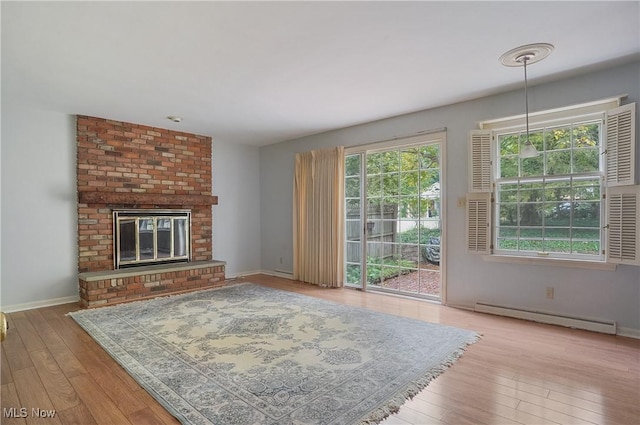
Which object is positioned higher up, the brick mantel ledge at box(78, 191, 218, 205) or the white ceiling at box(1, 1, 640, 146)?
the white ceiling at box(1, 1, 640, 146)

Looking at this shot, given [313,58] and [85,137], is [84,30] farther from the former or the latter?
[85,137]

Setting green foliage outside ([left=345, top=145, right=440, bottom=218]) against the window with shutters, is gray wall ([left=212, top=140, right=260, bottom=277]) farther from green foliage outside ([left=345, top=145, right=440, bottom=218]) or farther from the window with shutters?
the window with shutters

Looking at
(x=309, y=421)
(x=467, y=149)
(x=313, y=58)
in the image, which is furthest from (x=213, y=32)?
(x=467, y=149)

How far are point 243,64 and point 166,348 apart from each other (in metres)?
2.54

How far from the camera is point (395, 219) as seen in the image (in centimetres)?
471

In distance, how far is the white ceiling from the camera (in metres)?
2.18

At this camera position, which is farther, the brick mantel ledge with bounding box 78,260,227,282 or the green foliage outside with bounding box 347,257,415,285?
the green foliage outside with bounding box 347,257,415,285

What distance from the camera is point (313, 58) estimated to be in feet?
9.24

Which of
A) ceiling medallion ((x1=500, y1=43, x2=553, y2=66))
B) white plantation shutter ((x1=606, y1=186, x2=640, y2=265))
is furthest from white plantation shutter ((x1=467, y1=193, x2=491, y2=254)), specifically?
ceiling medallion ((x1=500, y1=43, x2=553, y2=66))

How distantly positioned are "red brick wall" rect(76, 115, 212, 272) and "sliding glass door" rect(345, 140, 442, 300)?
250 cm

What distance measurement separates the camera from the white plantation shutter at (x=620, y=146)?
2.91 meters

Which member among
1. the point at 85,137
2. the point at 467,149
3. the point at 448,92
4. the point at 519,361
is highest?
the point at 448,92

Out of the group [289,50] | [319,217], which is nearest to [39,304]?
[319,217]

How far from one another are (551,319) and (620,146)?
5.82 ft
